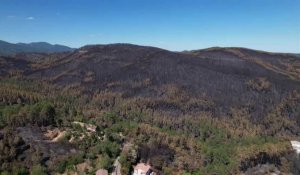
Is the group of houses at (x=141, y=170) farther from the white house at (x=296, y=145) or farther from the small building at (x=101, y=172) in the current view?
the white house at (x=296, y=145)

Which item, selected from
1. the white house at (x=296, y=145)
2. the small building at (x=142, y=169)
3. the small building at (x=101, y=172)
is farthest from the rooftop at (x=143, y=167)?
the white house at (x=296, y=145)

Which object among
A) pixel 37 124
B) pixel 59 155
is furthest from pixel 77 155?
pixel 37 124

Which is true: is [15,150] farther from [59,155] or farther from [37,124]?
[37,124]

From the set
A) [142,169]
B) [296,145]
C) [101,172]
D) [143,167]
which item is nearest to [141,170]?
[142,169]

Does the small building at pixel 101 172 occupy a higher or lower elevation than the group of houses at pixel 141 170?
higher

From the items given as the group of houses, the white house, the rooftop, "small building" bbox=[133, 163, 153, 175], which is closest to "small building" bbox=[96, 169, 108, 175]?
the group of houses

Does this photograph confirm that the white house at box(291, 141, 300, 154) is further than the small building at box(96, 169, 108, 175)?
Yes

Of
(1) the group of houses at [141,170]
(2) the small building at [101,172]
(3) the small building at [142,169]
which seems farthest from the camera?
(3) the small building at [142,169]

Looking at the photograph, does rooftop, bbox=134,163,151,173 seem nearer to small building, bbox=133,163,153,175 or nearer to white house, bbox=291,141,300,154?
small building, bbox=133,163,153,175

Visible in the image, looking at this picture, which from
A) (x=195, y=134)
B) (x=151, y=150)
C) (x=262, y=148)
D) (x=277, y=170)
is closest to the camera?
(x=151, y=150)
